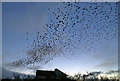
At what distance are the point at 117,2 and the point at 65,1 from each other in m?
3.50

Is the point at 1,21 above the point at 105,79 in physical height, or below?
above

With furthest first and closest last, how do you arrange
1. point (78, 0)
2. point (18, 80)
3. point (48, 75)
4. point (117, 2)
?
point (48, 75) < point (18, 80) < point (117, 2) < point (78, 0)

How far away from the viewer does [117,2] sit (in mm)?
8773

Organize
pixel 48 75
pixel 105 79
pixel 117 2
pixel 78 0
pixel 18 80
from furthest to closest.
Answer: pixel 105 79 → pixel 48 75 → pixel 18 80 → pixel 117 2 → pixel 78 0

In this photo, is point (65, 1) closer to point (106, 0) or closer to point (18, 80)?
point (106, 0)

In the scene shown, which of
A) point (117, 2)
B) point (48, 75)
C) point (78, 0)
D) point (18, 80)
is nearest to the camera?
point (78, 0)

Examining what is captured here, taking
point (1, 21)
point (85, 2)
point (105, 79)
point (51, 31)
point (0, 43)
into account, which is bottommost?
point (105, 79)

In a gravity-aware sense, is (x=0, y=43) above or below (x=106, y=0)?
below

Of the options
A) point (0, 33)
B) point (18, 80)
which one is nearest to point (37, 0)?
point (0, 33)

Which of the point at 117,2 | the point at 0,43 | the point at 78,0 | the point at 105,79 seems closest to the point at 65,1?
the point at 78,0

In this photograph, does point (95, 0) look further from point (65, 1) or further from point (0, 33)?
point (0, 33)

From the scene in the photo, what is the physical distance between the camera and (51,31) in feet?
27.6

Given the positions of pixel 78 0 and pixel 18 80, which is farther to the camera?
pixel 18 80

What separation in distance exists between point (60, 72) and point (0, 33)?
85.7ft
